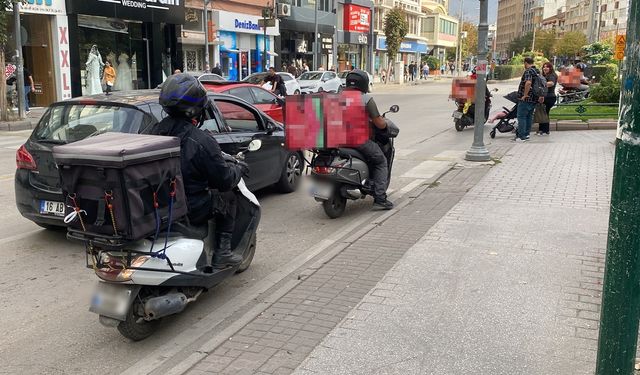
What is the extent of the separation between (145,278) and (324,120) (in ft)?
11.9

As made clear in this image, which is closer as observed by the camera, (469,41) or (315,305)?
(315,305)

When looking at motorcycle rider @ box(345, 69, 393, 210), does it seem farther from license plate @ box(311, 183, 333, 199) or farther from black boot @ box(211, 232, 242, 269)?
black boot @ box(211, 232, 242, 269)

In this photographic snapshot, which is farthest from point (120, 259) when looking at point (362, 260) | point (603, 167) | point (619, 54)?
point (619, 54)

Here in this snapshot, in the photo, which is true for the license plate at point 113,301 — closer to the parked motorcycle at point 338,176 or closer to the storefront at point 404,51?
the parked motorcycle at point 338,176

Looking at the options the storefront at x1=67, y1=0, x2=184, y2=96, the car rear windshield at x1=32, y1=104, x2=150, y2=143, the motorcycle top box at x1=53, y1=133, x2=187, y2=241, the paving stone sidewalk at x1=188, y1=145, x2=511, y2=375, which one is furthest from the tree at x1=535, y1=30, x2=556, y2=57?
the motorcycle top box at x1=53, y1=133, x2=187, y2=241

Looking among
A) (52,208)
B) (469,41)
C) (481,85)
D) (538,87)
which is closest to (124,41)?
(538,87)

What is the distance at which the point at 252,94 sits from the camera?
12.7 m

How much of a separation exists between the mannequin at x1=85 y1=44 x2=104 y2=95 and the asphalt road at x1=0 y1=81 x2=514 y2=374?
17.5 metres

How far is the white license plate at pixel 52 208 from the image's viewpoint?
606 cm

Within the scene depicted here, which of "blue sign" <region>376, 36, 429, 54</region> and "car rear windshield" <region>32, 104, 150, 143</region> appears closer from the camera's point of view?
"car rear windshield" <region>32, 104, 150, 143</region>

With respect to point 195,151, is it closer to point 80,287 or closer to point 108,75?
point 80,287

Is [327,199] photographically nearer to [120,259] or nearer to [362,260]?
[362,260]

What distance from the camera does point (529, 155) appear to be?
11.7m

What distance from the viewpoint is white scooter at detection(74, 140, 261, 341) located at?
3.88 meters
